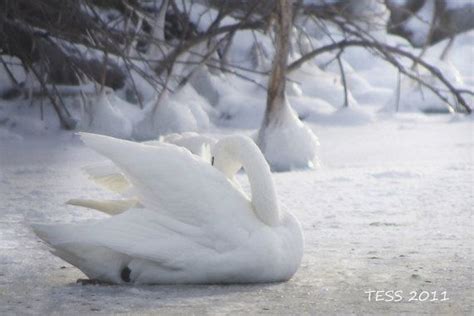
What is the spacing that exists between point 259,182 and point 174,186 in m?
0.39

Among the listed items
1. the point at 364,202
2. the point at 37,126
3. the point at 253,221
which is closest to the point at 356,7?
the point at 37,126

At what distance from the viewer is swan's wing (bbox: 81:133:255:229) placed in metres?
5.30

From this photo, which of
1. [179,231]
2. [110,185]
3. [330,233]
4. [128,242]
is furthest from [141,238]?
[330,233]

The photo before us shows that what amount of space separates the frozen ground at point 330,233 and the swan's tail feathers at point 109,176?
428 mm

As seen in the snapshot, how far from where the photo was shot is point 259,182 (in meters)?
5.49

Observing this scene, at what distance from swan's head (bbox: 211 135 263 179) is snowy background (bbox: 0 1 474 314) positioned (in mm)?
582

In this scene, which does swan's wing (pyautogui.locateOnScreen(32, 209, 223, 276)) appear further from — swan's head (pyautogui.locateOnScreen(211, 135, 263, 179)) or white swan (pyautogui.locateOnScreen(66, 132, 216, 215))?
swan's head (pyautogui.locateOnScreen(211, 135, 263, 179))

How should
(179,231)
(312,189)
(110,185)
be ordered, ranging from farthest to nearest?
(312,189) < (110,185) < (179,231)

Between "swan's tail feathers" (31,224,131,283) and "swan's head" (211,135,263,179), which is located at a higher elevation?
"swan's head" (211,135,263,179)

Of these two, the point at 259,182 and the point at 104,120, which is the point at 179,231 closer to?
the point at 259,182

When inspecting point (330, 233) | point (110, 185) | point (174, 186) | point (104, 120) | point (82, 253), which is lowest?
point (104, 120)

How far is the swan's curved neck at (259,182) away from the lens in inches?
213

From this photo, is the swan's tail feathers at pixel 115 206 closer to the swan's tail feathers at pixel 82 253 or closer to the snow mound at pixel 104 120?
the swan's tail feathers at pixel 82 253

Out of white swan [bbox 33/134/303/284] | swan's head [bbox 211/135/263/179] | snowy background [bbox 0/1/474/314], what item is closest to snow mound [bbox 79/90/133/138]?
snowy background [bbox 0/1/474/314]
